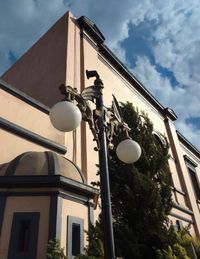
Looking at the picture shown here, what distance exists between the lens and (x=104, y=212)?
9.75ft

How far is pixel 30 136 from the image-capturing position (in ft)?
22.6

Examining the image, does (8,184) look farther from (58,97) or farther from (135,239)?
(58,97)

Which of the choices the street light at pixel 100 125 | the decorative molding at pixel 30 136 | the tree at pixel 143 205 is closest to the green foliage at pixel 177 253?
the tree at pixel 143 205

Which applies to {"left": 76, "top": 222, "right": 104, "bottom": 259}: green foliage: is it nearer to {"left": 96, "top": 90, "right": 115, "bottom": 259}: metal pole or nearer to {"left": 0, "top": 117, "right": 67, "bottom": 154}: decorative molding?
{"left": 96, "top": 90, "right": 115, "bottom": 259}: metal pole

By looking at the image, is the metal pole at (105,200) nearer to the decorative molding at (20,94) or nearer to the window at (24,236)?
the window at (24,236)

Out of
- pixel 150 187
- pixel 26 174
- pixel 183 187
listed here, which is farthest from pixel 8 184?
pixel 183 187

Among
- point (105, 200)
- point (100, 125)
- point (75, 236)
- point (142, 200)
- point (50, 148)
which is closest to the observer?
point (105, 200)

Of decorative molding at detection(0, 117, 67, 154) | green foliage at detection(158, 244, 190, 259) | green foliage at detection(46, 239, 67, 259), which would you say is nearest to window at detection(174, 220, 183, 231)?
decorative molding at detection(0, 117, 67, 154)

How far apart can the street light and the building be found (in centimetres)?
190

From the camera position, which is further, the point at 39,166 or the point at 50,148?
the point at 50,148

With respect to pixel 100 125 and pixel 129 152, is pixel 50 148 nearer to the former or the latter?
pixel 100 125

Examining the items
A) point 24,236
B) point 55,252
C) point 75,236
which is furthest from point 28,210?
point 55,252

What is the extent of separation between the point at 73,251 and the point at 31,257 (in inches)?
38.8

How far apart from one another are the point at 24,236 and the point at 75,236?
3.57ft
